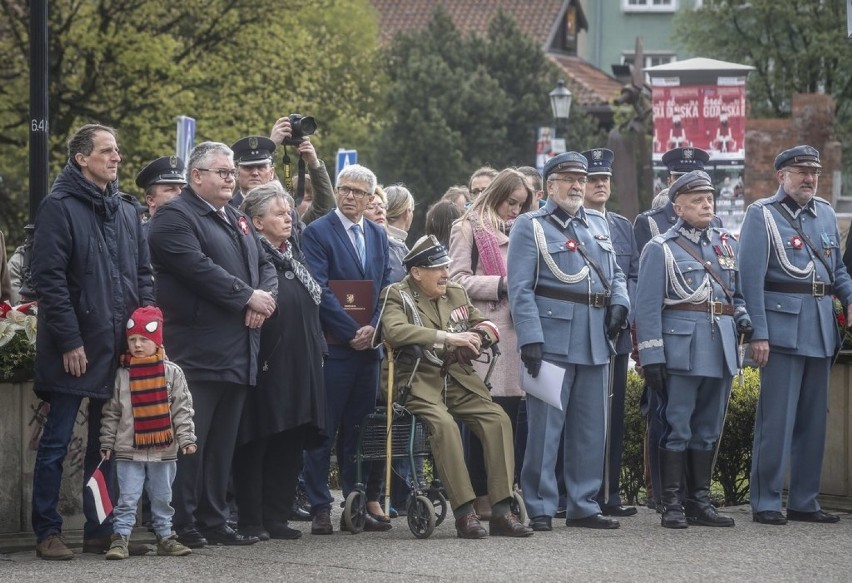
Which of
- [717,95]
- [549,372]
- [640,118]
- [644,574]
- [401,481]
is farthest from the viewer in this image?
[640,118]

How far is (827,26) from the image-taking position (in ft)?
153

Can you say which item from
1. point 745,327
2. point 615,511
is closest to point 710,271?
point 745,327

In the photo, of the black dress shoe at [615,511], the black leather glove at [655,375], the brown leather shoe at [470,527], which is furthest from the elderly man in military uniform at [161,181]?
the black dress shoe at [615,511]

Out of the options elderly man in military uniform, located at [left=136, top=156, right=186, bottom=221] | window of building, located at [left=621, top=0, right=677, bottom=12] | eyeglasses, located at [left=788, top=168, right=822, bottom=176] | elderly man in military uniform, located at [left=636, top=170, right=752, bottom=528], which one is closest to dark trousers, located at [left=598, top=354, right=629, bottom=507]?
elderly man in military uniform, located at [left=636, top=170, right=752, bottom=528]

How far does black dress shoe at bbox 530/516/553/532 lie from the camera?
10445 millimetres

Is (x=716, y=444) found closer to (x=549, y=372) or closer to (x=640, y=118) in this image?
(x=549, y=372)

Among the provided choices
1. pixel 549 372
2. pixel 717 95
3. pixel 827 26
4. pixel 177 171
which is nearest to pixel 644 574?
pixel 549 372

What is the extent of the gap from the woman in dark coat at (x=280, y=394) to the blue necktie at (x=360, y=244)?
2.00 ft

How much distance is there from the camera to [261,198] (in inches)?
408

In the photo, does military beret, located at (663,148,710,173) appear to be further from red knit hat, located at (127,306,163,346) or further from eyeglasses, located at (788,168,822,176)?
red knit hat, located at (127,306,163,346)

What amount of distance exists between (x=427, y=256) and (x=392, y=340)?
53 centimetres

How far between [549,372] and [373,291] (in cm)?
121

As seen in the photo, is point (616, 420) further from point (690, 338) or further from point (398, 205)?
point (398, 205)

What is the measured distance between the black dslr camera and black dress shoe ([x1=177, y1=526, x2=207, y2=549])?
2.82 m
